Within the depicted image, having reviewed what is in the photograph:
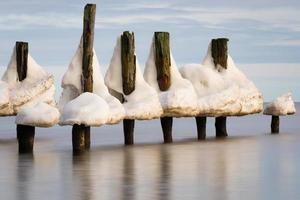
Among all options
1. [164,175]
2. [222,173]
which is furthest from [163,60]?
[164,175]

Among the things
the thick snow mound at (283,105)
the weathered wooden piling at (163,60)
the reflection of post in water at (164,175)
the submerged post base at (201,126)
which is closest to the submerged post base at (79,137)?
the reflection of post in water at (164,175)

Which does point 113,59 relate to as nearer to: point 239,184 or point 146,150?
point 146,150

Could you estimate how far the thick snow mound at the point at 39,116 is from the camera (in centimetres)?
2630

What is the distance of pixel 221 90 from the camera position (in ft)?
108

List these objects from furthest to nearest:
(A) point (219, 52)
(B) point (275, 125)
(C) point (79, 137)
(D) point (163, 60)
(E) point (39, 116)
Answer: (B) point (275, 125) < (A) point (219, 52) < (D) point (163, 60) < (C) point (79, 137) < (E) point (39, 116)

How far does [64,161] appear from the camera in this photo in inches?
1041

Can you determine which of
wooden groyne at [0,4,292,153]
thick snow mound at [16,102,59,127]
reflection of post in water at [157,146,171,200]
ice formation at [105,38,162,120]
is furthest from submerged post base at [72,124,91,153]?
reflection of post in water at [157,146,171,200]

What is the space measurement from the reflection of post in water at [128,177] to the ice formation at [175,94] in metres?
1.93

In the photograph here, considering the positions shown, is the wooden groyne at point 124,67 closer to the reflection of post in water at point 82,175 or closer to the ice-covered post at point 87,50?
the ice-covered post at point 87,50

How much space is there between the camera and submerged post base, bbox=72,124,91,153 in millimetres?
27125

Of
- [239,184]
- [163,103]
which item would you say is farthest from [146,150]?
[239,184]

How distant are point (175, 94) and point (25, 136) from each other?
529 cm

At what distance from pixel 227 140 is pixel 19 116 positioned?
11.2m

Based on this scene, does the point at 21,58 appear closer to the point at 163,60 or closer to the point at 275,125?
the point at 163,60
